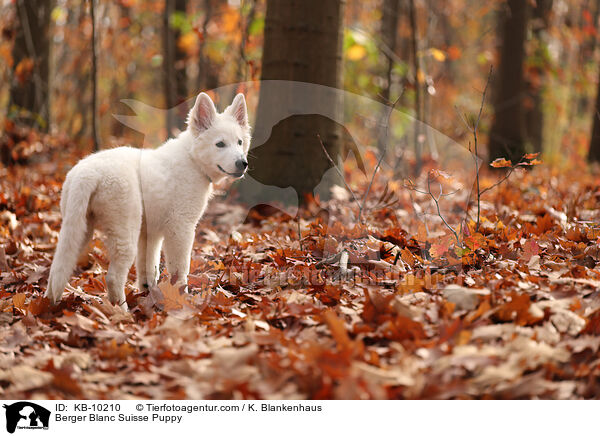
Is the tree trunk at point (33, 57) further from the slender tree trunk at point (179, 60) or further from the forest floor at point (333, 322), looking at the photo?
the forest floor at point (333, 322)

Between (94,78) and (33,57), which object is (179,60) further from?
(94,78)

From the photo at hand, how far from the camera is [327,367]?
2436 mm

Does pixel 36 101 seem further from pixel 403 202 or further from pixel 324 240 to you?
pixel 324 240

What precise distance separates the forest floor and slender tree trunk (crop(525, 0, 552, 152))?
35.4 feet

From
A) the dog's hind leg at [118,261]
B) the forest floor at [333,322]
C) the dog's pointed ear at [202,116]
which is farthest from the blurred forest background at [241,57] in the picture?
the dog's hind leg at [118,261]

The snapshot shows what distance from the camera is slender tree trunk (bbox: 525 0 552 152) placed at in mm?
14691

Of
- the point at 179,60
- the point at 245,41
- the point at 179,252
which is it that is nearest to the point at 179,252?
the point at 179,252

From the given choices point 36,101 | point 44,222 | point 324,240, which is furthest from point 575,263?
point 36,101

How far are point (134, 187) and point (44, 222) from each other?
2.89 meters

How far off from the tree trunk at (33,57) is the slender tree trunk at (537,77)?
11408mm

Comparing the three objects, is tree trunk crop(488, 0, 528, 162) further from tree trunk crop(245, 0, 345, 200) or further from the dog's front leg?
the dog's front leg

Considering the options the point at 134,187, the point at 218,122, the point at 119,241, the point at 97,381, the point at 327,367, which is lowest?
the point at 97,381
